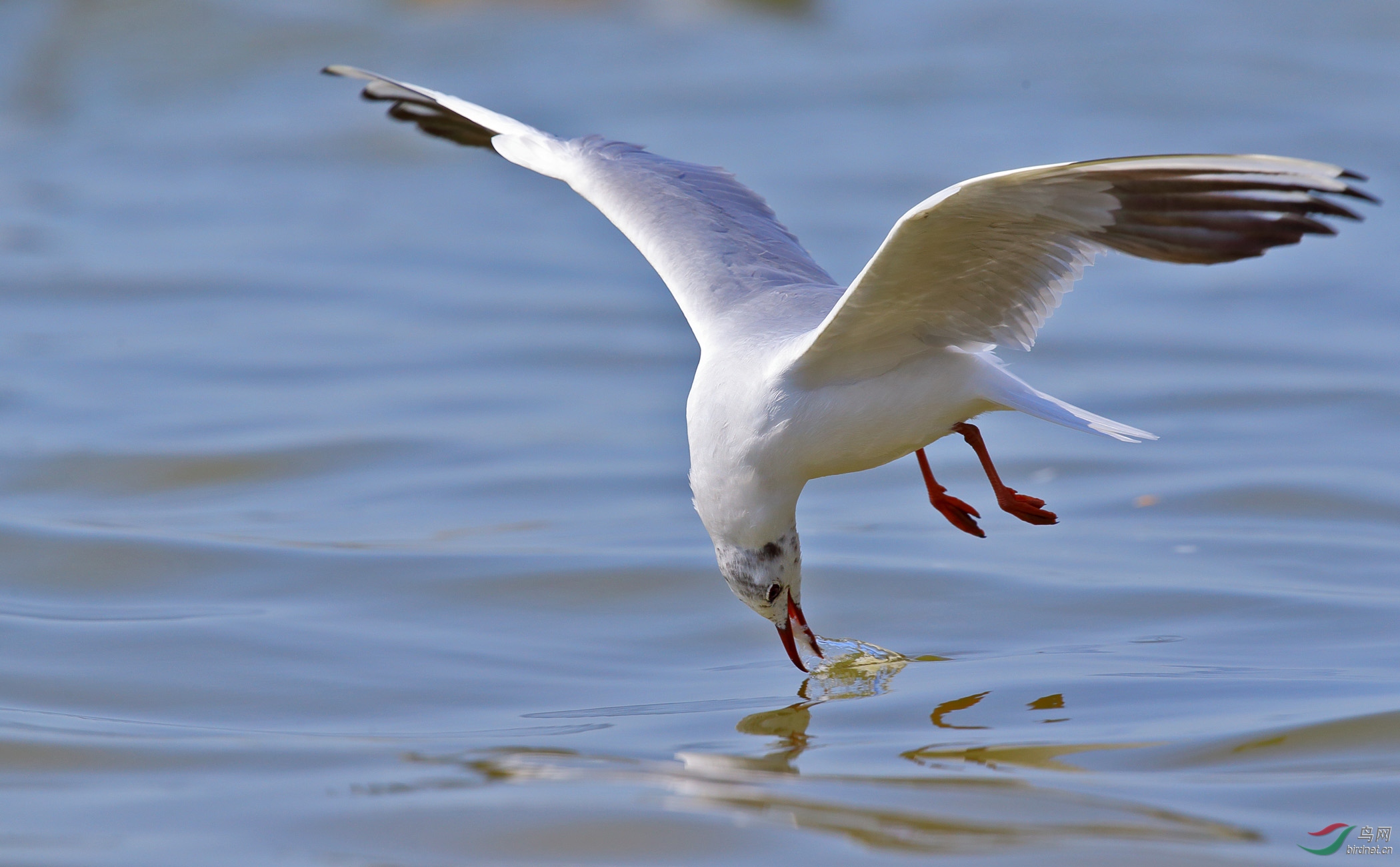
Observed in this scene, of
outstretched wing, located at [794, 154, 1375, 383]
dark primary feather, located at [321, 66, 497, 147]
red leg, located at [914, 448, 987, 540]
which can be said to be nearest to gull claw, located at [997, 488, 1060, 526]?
red leg, located at [914, 448, 987, 540]

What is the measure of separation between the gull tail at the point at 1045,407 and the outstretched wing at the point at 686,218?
1.93 feet

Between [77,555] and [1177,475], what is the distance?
470cm

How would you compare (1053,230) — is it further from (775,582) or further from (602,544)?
(602,544)

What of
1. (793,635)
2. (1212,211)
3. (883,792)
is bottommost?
(883,792)

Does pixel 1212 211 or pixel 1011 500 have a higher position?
pixel 1212 211

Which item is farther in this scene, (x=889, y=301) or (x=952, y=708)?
(x=952, y=708)

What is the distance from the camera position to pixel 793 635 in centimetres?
541

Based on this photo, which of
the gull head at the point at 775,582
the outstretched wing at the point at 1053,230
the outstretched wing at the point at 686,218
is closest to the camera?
the outstretched wing at the point at 1053,230

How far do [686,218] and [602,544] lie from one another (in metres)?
1.58

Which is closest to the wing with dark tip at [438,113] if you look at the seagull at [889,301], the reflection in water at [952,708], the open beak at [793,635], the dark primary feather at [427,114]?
the dark primary feather at [427,114]

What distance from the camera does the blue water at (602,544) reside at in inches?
159

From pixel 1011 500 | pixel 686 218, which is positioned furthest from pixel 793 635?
pixel 686 218

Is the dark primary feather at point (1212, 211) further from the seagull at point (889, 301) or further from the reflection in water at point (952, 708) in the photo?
the reflection in water at point (952, 708)

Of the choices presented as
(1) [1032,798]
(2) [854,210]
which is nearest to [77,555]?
(1) [1032,798]
